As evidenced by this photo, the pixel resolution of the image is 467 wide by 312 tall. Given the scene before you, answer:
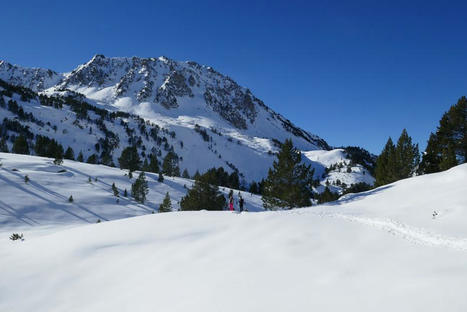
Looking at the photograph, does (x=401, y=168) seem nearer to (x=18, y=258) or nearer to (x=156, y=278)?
(x=156, y=278)

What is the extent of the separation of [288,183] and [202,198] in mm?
10200

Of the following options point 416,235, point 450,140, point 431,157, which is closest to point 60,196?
point 416,235

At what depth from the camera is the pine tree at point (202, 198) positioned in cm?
3078

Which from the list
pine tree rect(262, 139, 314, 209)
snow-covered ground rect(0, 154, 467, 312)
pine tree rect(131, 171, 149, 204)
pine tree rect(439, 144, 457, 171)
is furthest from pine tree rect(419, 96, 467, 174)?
pine tree rect(131, 171, 149, 204)

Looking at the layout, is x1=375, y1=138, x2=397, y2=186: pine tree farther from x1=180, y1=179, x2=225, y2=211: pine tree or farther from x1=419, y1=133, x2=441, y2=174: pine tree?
x1=180, y1=179, x2=225, y2=211: pine tree

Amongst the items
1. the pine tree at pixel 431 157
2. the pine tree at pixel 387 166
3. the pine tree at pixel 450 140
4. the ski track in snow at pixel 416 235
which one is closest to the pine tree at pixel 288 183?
the pine tree at pixel 387 166

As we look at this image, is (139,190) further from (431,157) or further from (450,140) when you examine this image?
(450,140)

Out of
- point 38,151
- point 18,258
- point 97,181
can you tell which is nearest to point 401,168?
point 18,258

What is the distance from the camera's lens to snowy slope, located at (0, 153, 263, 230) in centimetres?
2879

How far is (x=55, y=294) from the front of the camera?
7539 millimetres

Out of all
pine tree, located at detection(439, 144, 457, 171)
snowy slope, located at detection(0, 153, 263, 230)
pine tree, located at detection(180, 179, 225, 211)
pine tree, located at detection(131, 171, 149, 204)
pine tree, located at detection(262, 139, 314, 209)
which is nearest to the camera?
snowy slope, located at detection(0, 153, 263, 230)

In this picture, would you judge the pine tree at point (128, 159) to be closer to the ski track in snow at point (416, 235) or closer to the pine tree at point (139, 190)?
the pine tree at point (139, 190)

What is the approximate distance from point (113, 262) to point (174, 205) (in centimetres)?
3765

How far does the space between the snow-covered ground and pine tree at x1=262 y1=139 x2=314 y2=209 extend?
14980 mm
